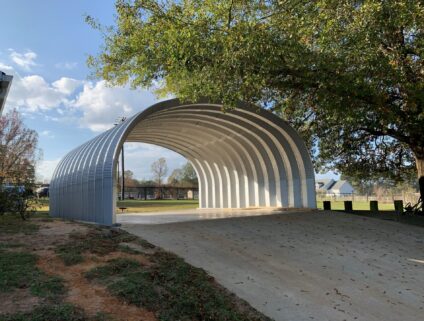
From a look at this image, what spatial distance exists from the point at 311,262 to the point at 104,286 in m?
4.54

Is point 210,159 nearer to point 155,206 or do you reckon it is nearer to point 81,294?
point 155,206

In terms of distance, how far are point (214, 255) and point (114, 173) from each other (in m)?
4.79

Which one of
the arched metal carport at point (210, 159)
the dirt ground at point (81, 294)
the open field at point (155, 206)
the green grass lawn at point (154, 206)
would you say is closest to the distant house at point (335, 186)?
the open field at point (155, 206)

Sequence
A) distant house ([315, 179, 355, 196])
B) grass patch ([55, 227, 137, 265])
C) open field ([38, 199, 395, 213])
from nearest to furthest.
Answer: grass patch ([55, 227, 137, 265])
open field ([38, 199, 395, 213])
distant house ([315, 179, 355, 196])

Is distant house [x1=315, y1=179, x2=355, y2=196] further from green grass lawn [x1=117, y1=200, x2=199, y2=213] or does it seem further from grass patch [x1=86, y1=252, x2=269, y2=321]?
grass patch [x1=86, y1=252, x2=269, y2=321]

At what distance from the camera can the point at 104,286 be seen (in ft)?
19.2

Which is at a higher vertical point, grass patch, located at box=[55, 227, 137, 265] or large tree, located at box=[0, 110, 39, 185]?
large tree, located at box=[0, 110, 39, 185]

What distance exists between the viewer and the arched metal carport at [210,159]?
42.4 ft

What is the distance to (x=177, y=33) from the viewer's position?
9305 mm

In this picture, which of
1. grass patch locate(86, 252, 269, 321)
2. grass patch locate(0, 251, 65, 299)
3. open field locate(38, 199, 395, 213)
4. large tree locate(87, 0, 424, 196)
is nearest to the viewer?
grass patch locate(86, 252, 269, 321)

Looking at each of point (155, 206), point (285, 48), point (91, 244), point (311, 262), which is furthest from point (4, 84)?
point (155, 206)

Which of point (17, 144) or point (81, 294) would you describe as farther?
point (17, 144)

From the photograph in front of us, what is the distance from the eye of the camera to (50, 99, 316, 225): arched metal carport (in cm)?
1291

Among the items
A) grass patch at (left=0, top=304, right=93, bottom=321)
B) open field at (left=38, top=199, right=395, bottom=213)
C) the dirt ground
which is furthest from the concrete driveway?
open field at (left=38, top=199, right=395, bottom=213)
